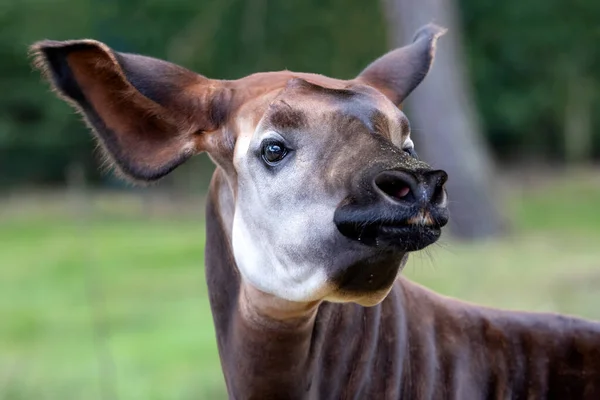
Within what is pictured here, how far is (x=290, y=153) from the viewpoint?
237cm

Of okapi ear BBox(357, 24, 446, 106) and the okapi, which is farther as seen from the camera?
okapi ear BBox(357, 24, 446, 106)

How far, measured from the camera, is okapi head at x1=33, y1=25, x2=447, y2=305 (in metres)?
2.14

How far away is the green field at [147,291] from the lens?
682 centimetres

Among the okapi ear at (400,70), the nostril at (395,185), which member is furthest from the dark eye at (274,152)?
the okapi ear at (400,70)

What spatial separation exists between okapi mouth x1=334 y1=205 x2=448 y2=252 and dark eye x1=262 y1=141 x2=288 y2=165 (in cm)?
27

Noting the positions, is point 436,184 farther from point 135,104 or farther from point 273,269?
point 135,104

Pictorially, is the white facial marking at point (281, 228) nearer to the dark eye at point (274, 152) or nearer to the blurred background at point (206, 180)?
the dark eye at point (274, 152)

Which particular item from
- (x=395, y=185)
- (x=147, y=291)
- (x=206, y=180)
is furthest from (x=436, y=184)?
(x=206, y=180)

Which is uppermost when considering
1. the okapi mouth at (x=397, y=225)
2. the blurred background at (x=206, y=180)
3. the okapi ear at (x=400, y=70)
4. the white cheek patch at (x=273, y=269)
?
the okapi mouth at (x=397, y=225)

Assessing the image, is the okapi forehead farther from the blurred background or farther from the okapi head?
the blurred background

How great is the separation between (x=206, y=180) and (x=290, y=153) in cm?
2034

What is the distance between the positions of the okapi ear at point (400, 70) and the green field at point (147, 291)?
459mm

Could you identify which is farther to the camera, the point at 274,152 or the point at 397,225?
the point at 274,152

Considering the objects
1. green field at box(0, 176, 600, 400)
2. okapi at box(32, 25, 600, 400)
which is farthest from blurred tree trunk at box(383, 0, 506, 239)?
okapi at box(32, 25, 600, 400)
